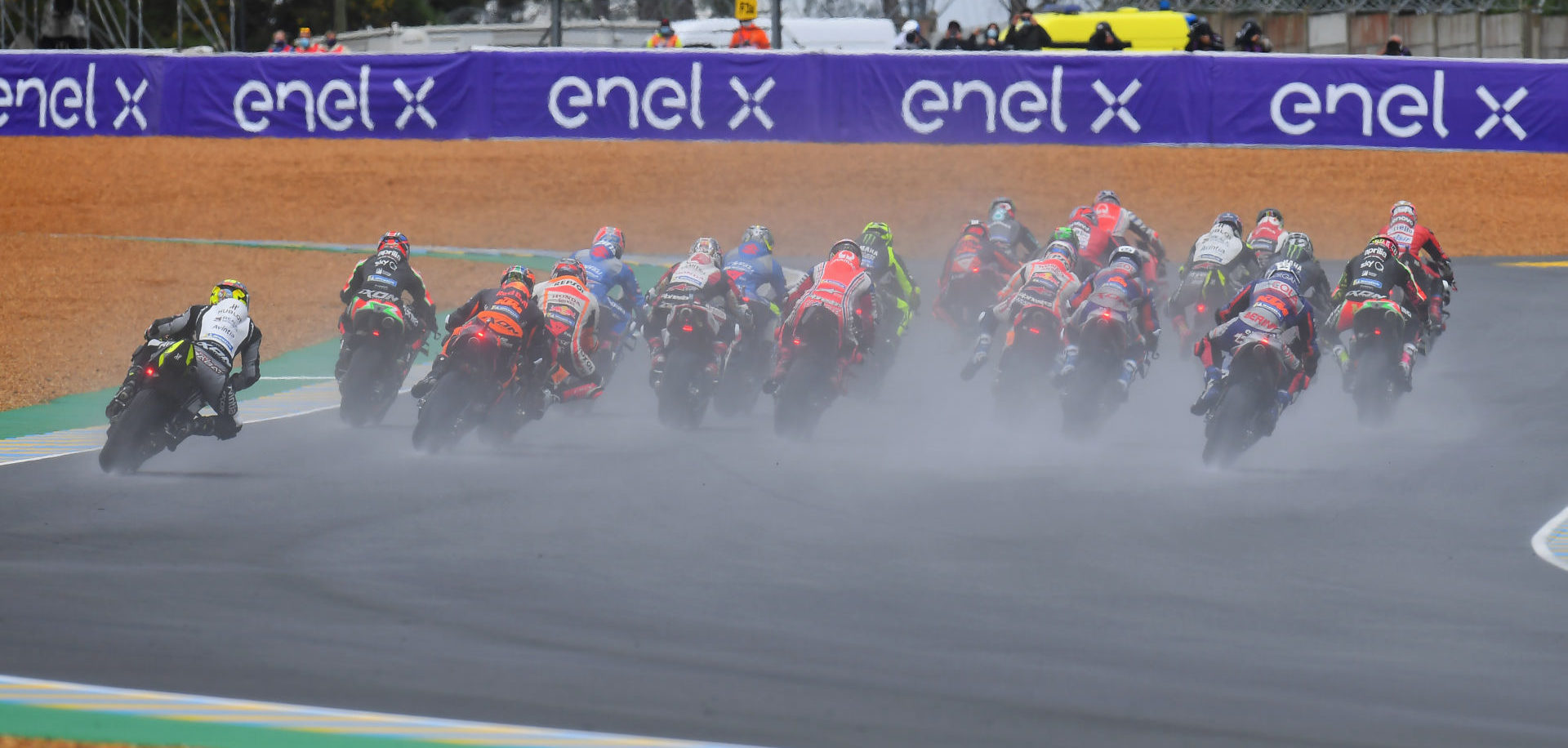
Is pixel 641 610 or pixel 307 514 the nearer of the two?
pixel 641 610

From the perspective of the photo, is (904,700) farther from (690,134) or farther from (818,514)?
(690,134)

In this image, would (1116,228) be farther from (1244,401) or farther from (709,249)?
(1244,401)

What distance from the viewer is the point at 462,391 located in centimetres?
1417

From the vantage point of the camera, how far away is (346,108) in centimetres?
3344

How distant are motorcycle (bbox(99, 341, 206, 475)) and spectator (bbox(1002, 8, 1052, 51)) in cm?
2256

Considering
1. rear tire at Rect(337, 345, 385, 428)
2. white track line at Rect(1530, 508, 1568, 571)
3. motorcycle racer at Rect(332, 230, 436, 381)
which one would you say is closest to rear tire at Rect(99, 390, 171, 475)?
rear tire at Rect(337, 345, 385, 428)

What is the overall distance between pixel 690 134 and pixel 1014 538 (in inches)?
874

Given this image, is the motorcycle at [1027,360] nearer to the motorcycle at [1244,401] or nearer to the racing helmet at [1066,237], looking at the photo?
the racing helmet at [1066,237]

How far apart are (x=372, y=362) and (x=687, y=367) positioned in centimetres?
249

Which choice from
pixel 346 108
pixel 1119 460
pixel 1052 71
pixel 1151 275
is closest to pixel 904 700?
pixel 1119 460

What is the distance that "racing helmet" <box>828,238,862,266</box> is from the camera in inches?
645

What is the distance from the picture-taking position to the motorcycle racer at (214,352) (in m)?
12.9

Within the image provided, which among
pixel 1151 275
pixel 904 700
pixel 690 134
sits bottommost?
pixel 904 700

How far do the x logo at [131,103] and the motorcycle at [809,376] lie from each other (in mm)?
21836
